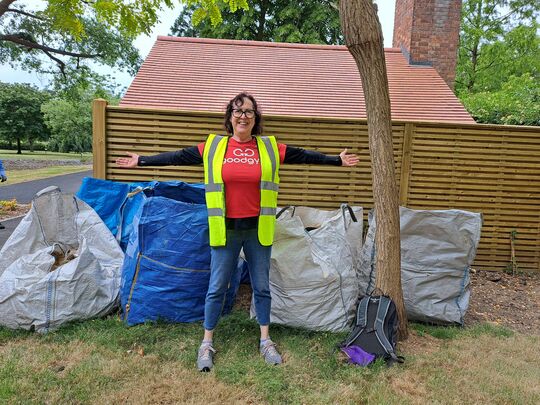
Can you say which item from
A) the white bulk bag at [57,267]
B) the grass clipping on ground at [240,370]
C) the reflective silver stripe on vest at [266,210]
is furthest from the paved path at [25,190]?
the reflective silver stripe on vest at [266,210]

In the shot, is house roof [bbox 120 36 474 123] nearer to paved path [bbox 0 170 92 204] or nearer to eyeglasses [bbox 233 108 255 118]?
eyeglasses [bbox 233 108 255 118]

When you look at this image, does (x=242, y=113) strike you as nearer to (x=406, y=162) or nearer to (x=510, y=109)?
(x=406, y=162)

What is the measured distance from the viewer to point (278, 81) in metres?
7.91

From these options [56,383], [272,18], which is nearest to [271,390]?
[56,383]

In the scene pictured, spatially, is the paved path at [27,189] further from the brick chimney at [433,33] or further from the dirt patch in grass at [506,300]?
the dirt patch in grass at [506,300]

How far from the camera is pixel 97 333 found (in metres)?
3.08

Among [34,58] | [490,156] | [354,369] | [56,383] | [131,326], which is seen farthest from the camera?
[34,58]

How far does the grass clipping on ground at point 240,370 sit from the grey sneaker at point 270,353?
51 mm

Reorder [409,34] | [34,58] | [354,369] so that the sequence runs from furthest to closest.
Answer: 1. [34,58]
2. [409,34]
3. [354,369]

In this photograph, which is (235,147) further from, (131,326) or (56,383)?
(56,383)

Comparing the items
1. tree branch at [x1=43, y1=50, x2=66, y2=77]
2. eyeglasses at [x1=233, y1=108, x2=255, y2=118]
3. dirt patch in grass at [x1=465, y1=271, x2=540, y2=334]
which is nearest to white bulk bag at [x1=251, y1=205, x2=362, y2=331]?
eyeglasses at [x1=233, y1=108, x2=255, y2=118]

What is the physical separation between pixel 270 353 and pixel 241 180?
1.26 meters

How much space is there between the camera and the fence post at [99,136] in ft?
15.0

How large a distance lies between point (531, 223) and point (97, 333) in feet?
17.4
